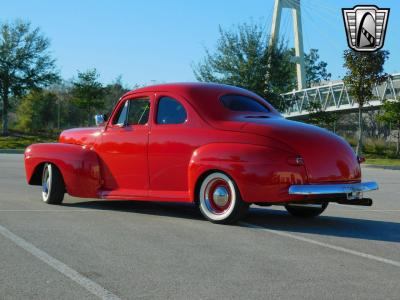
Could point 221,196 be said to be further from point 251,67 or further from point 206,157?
point 251,67

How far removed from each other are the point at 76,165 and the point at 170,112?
163cm

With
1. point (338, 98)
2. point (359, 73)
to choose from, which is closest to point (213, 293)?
point (359, 73)

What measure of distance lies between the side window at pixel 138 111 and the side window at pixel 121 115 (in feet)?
0.30

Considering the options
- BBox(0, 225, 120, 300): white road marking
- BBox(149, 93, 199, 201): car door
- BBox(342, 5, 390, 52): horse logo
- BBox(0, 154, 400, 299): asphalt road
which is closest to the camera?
BBox(0, 225, 120, 300): white road marking

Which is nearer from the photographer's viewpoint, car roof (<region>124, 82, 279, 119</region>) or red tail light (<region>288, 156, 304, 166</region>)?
red tail light (<region>288, 156, 304, 166</region>)

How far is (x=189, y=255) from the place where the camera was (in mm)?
5746

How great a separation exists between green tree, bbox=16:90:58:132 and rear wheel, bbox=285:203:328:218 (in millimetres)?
52804

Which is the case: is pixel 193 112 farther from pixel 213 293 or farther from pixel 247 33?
pixel 247 33

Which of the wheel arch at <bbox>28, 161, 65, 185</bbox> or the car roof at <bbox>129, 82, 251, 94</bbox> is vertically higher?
the car roof at <bbox>129, 82, 251, 94</bbox>

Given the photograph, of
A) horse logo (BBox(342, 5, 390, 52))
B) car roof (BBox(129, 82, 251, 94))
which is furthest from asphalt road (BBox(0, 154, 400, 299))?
horse logo (BBox(342, 5, 390, 52))

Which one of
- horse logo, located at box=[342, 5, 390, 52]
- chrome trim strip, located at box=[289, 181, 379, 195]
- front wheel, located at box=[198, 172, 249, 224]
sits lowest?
front wheel, located at box=[198, 172, 249, 224]

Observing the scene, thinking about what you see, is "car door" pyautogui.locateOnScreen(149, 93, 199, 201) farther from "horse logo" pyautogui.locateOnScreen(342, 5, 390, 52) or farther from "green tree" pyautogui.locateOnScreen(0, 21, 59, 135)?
"green tree" pyautogui.locateOnScreen(0, 21, 59, 135)

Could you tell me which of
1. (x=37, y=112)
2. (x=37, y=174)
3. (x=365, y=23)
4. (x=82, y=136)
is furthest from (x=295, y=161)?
(x=37, y=112)

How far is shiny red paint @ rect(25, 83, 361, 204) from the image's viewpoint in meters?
7.11
